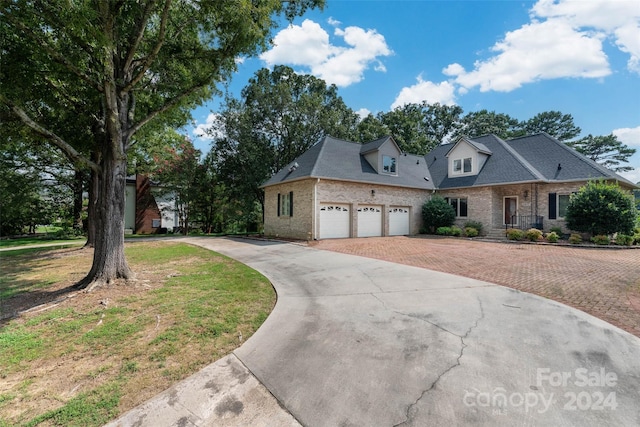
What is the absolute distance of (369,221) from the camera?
18.6 m

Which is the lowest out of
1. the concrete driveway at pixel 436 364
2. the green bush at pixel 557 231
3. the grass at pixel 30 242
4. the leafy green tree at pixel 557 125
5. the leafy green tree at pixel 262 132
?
the grass at pixel 30 242

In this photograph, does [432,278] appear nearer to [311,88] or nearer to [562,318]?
[562,318]

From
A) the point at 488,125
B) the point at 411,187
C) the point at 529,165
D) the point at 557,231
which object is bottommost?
the point at 557,231

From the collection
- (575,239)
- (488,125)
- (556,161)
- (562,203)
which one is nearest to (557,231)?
(575,239)

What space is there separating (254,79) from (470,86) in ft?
70.7

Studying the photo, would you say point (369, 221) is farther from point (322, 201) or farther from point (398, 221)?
point (322, 201)

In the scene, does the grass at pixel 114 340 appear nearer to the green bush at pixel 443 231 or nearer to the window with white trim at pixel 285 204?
the window with white trim at pixel 285 204

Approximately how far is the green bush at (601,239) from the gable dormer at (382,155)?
11.4 metres

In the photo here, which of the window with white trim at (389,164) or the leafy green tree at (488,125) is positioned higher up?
the leafy green tree at (488,125)

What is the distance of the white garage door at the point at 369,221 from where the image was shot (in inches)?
712

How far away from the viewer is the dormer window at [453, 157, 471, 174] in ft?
67.8

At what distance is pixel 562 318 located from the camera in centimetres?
464

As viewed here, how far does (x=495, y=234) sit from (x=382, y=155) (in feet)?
30.3

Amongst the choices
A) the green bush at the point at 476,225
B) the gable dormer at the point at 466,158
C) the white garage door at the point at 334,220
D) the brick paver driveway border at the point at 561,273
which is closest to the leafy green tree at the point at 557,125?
the gable dormer at the point at 466,158
